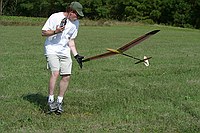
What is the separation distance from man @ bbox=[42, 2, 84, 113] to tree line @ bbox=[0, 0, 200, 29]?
218ft

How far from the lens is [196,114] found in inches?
277

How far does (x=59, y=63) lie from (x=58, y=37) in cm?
45

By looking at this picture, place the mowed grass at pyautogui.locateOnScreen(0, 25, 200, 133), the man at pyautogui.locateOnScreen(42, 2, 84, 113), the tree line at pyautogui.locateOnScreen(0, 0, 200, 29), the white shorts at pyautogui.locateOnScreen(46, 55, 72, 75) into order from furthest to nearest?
the tree line at pyautogui.locateOnScreen(0, 0, 200, 29)
the white shorts at pyautogui.locateOnScreen(46, 55, 72, 75)
the man at pyautogui.locateOnScreen(42, 2, 84, 113)
the mowed grass at pyautogui.locateOnScreen(0, 25, 200, 133)

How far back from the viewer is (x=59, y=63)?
691 cm

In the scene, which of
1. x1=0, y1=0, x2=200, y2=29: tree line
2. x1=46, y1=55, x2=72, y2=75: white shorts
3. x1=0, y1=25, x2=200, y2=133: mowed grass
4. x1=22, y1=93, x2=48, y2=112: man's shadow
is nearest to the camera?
x1=0, y1=25, x2=200, y2=133: mowed grass

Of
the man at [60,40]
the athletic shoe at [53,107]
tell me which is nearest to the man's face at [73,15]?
the man at [60,40]

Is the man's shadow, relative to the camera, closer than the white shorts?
No

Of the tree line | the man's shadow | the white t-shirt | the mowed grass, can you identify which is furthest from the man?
the tree line

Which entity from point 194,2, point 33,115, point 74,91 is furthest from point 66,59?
point 194,2

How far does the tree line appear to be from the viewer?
72250 mm

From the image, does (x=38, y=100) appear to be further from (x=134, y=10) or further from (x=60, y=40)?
(x=134, y=10)

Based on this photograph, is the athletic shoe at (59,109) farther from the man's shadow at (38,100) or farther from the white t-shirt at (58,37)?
the white t-shirt at (58,37)

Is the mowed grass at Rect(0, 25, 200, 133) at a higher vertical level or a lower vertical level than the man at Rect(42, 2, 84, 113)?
lower

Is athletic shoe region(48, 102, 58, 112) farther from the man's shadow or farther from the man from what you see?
the man's shadow
